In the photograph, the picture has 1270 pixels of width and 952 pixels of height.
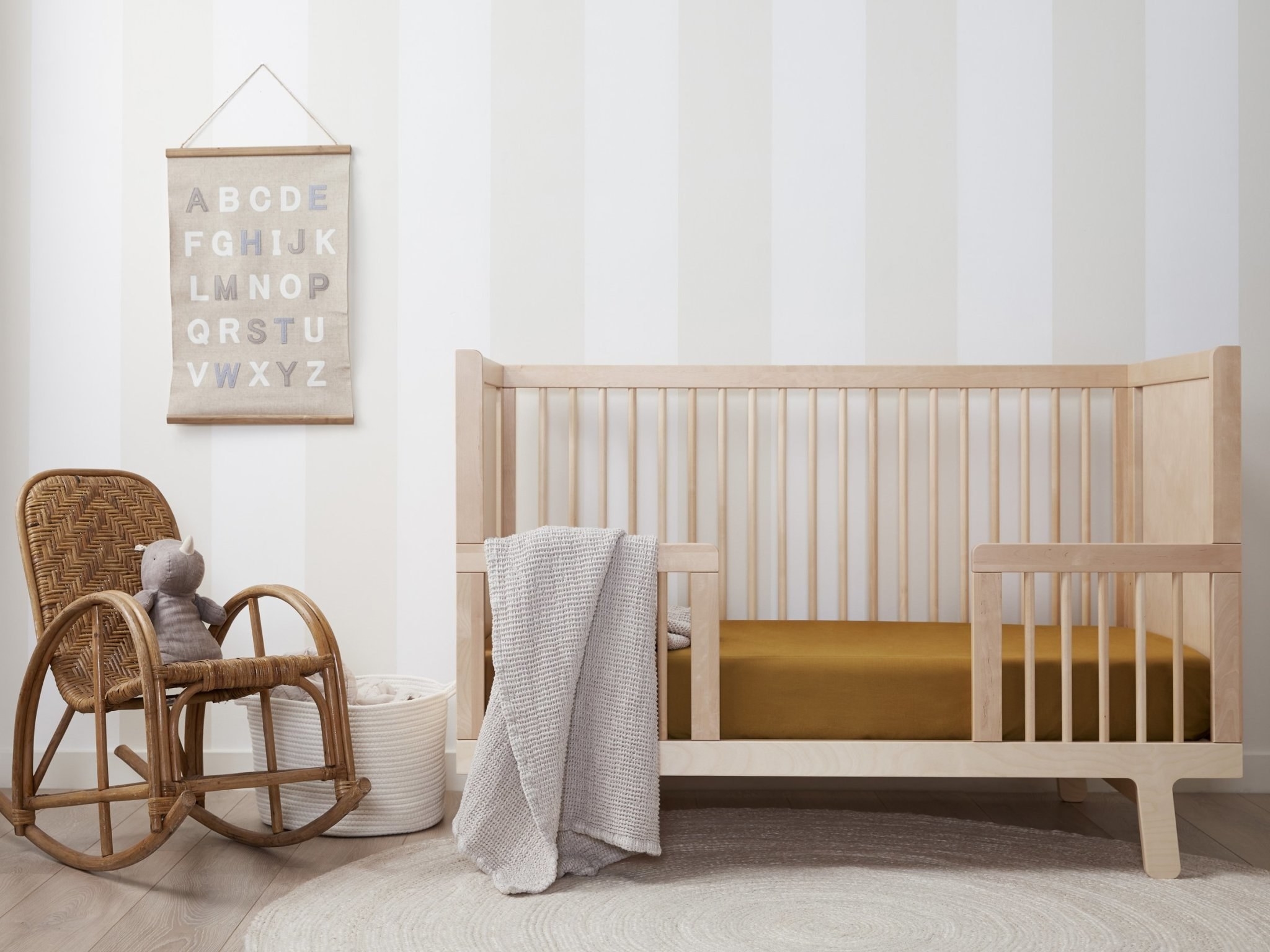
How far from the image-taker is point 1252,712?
216 cm

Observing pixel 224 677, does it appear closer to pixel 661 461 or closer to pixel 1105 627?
pixel 661 461

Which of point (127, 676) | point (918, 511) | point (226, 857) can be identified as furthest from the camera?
point (918, 511)

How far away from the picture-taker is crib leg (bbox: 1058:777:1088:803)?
81.5 inches

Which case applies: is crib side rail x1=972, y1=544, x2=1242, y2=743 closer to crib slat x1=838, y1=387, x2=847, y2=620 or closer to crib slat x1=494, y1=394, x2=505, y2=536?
crib slat x1=838, y1=387, x2=847, y2=620

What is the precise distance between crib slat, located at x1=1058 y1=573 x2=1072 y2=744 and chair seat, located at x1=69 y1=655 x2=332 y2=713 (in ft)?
3.86

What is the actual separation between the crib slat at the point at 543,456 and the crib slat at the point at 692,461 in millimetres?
294

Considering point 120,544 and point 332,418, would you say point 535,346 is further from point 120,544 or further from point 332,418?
point 120,544

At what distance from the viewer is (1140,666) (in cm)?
157

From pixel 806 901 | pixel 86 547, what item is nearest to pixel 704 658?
pixel 806 901

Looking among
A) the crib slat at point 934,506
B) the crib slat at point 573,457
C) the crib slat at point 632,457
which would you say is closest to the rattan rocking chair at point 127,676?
the crib slat at point 573,457

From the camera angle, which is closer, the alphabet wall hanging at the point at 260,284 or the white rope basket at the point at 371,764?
the white rope basket at the point at 371,764

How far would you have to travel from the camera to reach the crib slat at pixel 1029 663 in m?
1.57

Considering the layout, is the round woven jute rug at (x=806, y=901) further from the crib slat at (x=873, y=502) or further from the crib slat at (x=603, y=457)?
the crib slat at (x=603, y=457)

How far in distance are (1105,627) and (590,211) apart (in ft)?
4.25
